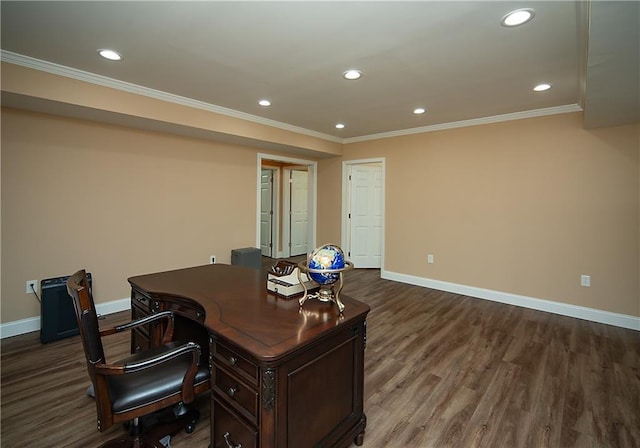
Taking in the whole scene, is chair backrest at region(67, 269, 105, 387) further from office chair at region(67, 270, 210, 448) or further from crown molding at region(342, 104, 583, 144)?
crown molding at region(342, 104, 583, 144)

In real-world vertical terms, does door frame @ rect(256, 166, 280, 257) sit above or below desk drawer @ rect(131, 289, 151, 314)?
above

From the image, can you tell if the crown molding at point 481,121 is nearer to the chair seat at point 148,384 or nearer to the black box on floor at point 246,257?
the black box on floor at point 246,257

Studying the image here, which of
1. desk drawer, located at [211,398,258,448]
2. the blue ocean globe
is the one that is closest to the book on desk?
the blue ocean globe

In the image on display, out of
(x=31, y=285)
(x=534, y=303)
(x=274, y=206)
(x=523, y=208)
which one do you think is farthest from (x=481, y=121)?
(x=31, y=285)

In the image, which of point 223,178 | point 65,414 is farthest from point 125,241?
point 65,414

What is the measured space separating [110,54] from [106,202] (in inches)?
68.9

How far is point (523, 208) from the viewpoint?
4.07 meters

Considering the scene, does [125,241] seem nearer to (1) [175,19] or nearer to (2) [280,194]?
(1) [175,19]

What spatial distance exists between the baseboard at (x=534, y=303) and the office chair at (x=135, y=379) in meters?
4.07

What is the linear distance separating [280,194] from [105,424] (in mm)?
6117

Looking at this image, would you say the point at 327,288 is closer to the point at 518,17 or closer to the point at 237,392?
the point at 237,392

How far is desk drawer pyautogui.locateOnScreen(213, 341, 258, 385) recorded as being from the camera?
129cm

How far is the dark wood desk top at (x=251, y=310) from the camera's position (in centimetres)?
131

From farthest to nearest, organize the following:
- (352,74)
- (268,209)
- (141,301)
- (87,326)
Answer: (268,209), (352,74), (141,301), (87,326)
